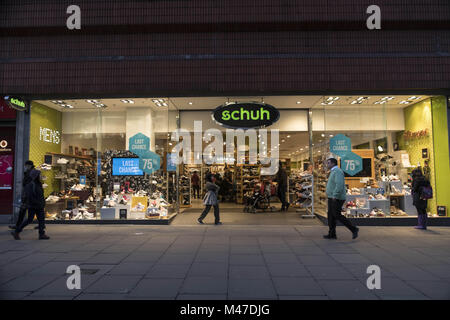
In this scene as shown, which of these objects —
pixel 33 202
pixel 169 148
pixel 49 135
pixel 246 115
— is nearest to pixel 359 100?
pixel 246 115

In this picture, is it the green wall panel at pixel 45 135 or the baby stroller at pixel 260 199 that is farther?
the baby stroller at pixel 260 199

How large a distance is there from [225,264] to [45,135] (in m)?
8.00

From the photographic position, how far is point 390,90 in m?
8.91

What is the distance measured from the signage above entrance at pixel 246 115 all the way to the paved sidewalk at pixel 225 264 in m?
3.27

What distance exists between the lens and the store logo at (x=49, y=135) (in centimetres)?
959

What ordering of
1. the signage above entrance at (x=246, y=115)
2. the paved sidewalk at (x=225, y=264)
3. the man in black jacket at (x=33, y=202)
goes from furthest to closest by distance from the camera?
the signage above entrance at (x=246, y=115), the man in black jacket at (x=33, y=202), the paved sidewalk at (x=225, y=264)

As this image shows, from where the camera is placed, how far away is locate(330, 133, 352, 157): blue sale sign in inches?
378

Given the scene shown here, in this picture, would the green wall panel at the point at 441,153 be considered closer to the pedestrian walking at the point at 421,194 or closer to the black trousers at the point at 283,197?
the pedestrian walking at the point at 421,194

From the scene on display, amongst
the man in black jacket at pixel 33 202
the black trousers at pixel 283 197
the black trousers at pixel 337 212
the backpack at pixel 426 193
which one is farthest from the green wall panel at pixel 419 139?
the man in black jacket at pixel 33 202

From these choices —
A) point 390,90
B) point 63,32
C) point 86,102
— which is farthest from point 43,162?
point 390,90

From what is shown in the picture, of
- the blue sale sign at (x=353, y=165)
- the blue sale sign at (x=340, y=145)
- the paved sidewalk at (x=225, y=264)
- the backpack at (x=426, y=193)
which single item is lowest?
the paved sidewalk at (x=225, y=264)

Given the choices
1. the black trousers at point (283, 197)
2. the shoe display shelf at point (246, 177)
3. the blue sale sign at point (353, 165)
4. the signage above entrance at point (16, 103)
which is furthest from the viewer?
the shoe display shelf at point (246, 177)

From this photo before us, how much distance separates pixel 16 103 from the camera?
855 cm

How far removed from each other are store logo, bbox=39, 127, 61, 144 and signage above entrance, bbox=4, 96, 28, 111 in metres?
0.86
